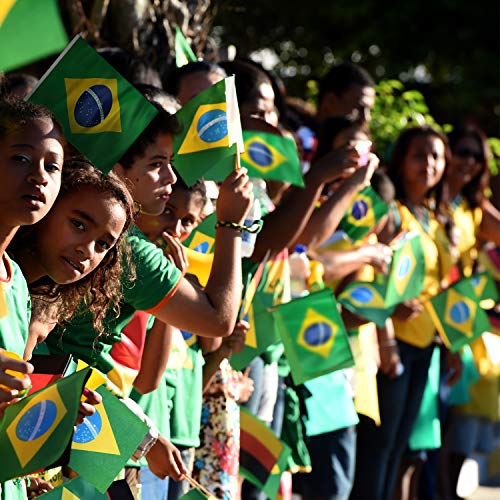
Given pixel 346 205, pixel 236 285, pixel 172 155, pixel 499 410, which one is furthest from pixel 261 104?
pixel 499 410

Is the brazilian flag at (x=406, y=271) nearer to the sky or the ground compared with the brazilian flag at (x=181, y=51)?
nearer to the ground

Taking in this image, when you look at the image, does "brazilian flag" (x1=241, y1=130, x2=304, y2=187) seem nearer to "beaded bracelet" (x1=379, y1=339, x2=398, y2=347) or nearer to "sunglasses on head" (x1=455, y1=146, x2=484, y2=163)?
"beaded bracelet" (x1=379, y1=339, x2=398, y2=347)

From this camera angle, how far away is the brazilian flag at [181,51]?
16.5 feet

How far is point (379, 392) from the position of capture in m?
6.07

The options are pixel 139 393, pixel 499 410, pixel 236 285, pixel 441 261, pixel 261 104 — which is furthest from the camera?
pixel 499 410

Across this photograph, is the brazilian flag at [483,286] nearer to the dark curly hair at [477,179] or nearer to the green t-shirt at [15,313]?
the dark curly hair at [477,179]

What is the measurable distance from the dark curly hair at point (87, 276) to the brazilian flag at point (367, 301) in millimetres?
2277

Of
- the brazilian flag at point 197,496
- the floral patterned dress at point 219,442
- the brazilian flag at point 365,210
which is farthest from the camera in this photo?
the brazilian flag at point 365,210

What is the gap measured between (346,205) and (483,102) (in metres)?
8.97

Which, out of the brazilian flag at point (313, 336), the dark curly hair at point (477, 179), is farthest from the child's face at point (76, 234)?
the dark curly hair at point (477, 179)

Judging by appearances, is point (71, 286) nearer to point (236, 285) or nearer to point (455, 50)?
point (236, 285)

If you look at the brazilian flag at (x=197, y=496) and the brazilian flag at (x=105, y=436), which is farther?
the brazilian flag at (x=197, y=496)

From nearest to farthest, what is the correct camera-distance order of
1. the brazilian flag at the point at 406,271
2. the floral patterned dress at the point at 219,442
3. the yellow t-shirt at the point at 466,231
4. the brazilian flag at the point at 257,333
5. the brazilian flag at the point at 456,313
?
the floral patterned dress at the point at 219,442 → the brazilian flag at the point at 257,333 → the brazilian flag at the point at 406,271 → the brazilian flag at the point at 456,313 → the yellow t-shirt at the point at 466,231

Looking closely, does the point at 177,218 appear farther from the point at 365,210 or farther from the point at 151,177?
the point at 365,210
